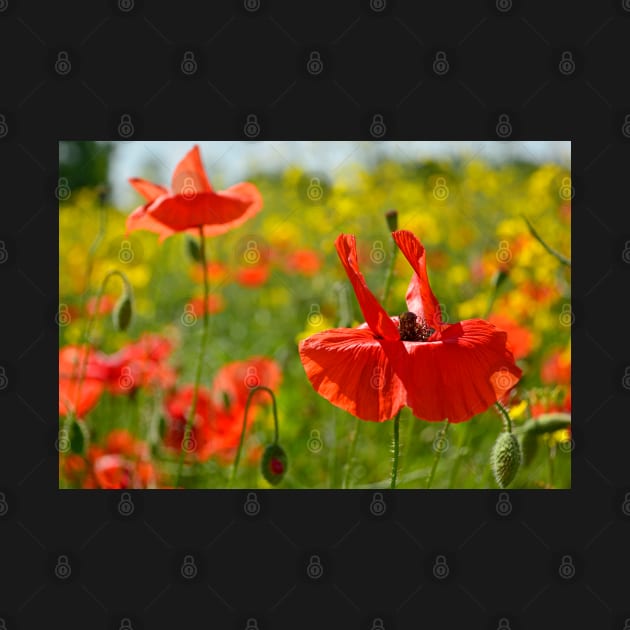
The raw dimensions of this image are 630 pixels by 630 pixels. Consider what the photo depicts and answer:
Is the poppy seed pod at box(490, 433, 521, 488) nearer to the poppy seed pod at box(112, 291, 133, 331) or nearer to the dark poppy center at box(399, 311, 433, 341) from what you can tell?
the dark poppy center at box(399, 311, 433, 341)

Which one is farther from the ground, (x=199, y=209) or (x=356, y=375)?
(x=199, y=209)

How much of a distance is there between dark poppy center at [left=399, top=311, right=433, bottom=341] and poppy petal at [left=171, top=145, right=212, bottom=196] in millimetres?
804

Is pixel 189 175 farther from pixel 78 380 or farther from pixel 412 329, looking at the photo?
pixel 78 380

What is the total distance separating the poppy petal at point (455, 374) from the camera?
1.66 meters

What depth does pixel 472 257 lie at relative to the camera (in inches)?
187

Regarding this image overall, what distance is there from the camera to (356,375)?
1.69 metres

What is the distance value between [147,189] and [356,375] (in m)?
1.03

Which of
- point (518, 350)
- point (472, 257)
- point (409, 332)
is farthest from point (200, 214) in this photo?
point (472, 257)

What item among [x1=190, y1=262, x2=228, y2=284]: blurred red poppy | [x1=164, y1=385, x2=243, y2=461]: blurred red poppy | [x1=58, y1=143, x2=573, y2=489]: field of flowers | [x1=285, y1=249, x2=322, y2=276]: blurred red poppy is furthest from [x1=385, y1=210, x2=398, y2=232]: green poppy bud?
[x1=285, y1=249, x2=322, y2=276]: blurred red poppy

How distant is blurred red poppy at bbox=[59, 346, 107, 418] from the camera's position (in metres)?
2.70

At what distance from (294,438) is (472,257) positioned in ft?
5.73

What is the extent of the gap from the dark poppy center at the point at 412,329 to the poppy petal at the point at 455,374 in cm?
7

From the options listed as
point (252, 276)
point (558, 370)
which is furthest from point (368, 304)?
point (252, 276)
